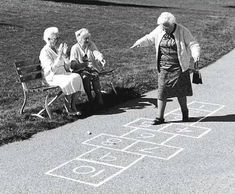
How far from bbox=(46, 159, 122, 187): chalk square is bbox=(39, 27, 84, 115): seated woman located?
2160mm

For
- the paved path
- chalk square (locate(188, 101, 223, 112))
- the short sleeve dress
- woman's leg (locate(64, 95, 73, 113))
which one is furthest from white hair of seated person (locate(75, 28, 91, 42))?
chalk square (locate(188, 101, 223, 112))

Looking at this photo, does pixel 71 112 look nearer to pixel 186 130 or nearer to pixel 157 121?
pixel 157 121

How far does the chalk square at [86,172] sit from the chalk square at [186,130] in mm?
1784

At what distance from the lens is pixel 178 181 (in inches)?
246

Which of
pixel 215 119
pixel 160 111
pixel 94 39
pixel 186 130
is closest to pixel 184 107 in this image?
pixel 160 111

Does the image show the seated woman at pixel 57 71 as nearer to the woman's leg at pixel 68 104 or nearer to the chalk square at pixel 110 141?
the woman's leg at pixel 68 104

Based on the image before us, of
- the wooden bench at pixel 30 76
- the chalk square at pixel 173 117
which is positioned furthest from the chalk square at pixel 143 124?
the wooden bench at pixel 30 76

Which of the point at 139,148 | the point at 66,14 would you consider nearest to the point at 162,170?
the point at 139,148

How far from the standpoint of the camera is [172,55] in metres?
8.38

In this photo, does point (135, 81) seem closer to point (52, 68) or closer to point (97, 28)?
point (52, 68)

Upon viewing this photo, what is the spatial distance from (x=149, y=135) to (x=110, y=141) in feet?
2.13

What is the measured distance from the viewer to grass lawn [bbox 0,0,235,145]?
9.21m

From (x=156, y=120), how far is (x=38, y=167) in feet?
8.40

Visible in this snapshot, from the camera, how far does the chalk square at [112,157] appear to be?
272 inches
